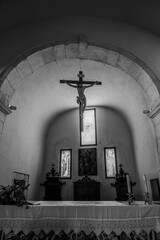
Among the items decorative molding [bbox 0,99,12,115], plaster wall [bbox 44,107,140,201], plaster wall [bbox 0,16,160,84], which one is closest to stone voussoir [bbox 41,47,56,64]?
plaster wall [bbox 0,16,160,84]

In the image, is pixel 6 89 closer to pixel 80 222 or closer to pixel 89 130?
pixel 80 222

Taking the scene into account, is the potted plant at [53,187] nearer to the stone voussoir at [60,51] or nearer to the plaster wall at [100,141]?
the plaster wall at [100,141]

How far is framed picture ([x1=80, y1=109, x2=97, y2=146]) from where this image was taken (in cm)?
859

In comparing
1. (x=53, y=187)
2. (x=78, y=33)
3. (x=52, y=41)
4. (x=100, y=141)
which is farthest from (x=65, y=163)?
(x=78, y=33)

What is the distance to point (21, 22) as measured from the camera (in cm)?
461

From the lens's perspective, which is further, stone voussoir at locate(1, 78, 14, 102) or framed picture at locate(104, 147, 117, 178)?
framed picture at locate(104, 147, 117, 178)

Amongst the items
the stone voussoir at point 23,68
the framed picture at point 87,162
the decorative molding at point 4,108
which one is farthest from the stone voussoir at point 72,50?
the framed picture at point 87,162

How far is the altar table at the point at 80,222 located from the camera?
2.44 meters

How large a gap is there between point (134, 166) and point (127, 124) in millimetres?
1946

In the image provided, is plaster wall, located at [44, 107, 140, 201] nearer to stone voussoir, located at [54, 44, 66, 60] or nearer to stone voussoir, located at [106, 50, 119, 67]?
stone voussoir, located at [106, 50, 119, 67]

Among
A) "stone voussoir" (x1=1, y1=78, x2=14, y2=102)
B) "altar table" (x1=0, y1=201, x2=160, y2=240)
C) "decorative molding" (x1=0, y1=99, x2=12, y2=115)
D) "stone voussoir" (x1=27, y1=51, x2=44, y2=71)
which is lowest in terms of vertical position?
"altar table" (x1=0, y1=201, x2=160, y2=240)

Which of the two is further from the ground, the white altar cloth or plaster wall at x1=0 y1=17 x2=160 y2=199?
plaster wall at x1=0 y1=17 x2=160 y2=199

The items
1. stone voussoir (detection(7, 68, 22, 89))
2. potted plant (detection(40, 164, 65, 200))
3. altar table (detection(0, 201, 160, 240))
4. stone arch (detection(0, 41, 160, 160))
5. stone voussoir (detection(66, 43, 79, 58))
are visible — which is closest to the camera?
altar table (detection(0, 201, 160, 240))

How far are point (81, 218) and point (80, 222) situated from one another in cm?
5
